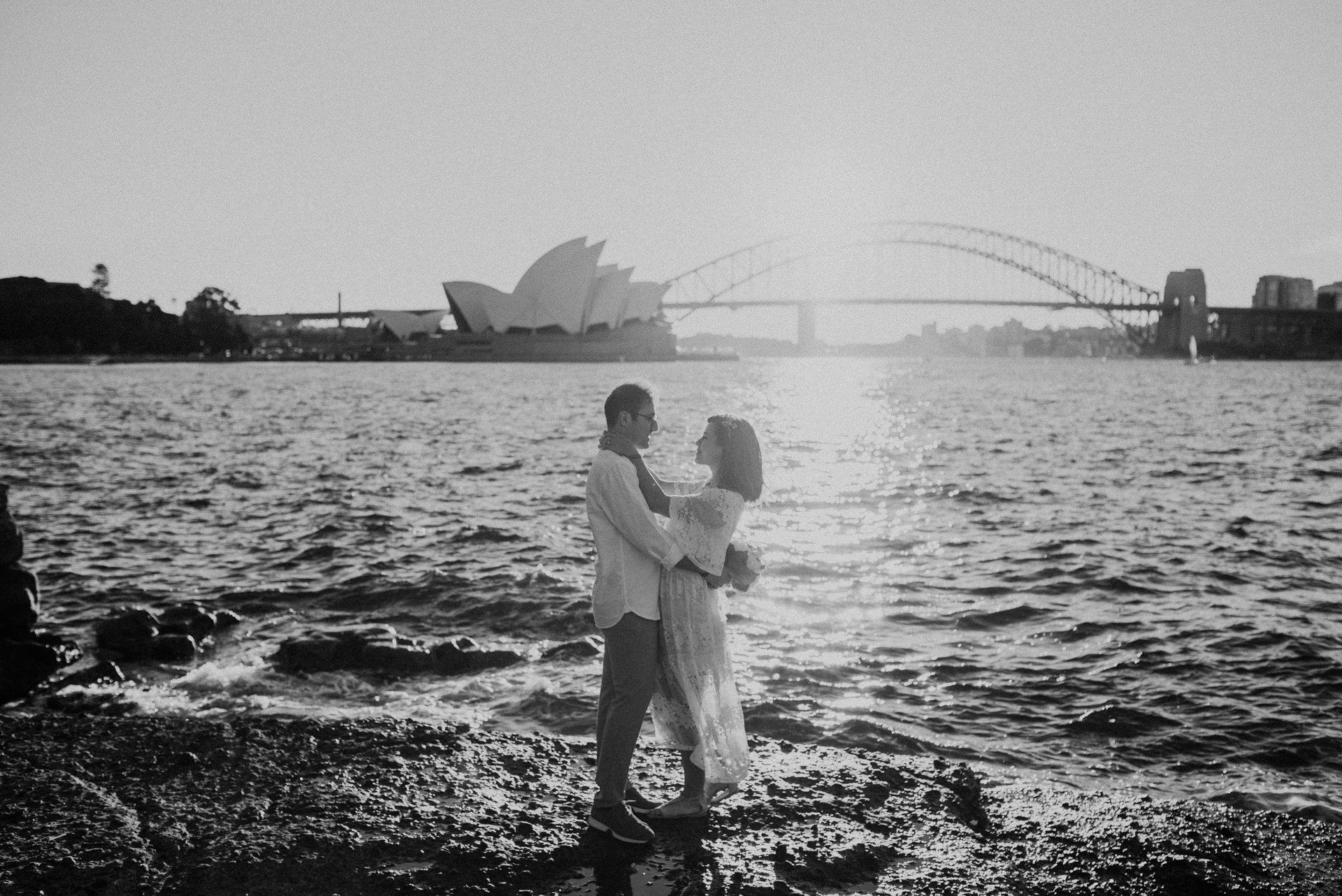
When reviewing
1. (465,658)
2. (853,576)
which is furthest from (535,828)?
(853,576)

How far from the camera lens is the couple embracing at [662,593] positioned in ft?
10.2

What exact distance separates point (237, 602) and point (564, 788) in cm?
505

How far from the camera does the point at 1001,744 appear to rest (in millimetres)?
4848

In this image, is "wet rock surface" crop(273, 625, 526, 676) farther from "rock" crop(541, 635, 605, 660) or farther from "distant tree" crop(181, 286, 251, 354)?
"distant tree" crop(181, 286, 251, 354)

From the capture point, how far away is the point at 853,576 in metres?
9.02

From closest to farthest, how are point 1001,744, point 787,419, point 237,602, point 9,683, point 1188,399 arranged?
point 1001,744
point 9,683
point 237,602
point 787,419
point 1188,399

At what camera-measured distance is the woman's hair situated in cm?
315

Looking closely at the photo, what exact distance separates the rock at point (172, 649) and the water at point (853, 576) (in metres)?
0.23

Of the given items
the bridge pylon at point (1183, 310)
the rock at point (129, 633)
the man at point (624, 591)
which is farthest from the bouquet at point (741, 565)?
the bridge pylon at point (1183, 310)

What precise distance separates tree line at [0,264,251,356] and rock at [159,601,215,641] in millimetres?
82896

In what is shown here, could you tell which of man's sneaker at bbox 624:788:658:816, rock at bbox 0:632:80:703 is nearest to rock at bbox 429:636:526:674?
rock at bbox 0:632:80:703

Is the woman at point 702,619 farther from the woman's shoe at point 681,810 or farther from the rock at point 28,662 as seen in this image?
the rock at point 28,662

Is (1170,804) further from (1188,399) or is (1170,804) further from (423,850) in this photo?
(1188,399)

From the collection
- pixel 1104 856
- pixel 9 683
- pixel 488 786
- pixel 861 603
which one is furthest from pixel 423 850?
pixel 861 603
